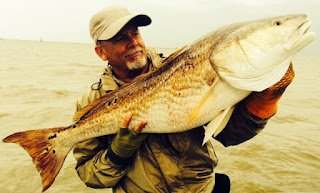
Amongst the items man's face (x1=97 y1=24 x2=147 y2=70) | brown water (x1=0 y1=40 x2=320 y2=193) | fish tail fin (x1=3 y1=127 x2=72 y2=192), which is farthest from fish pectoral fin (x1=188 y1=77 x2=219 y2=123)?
brown water (x1=0 y1=40 x2=320 y2=193)

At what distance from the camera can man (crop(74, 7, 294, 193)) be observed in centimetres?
242

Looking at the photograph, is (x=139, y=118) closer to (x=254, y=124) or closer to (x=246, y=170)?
(x=254, y=124)

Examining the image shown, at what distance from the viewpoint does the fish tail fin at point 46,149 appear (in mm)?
2549

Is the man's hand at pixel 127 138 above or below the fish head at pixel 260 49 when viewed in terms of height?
below

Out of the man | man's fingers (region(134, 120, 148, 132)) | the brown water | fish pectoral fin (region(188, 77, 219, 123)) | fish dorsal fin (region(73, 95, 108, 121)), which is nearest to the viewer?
fish pectoral fin (region(188, 77, 219, 123))

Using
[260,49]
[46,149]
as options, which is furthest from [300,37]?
[46,149]

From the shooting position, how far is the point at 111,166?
2553 mm

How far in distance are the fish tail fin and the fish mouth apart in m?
1.97

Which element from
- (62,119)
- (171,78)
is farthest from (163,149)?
(62,119)

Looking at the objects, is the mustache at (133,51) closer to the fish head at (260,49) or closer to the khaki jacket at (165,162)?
the khaki jacket at (165,162)

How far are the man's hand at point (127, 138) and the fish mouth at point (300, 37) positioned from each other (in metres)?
1.15

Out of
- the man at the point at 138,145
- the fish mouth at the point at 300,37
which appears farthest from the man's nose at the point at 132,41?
the fish mouth at the point at 300,37

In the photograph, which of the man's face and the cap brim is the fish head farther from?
the cap brim

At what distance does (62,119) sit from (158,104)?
4.84 meters
